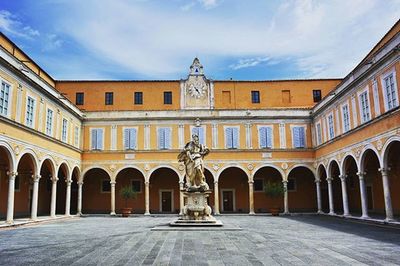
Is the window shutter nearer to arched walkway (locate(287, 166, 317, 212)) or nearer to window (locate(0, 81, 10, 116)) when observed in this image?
arched walkway (locate(287, 166, 317, 212))

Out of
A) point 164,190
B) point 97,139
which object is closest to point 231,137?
point 164,190

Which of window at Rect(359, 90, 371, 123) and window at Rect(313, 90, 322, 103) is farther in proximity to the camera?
window at Rect(313, 90, 322, 103)

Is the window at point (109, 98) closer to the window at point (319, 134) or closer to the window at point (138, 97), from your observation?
the window at point (138, 97)

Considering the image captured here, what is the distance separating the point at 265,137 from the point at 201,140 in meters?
5.44

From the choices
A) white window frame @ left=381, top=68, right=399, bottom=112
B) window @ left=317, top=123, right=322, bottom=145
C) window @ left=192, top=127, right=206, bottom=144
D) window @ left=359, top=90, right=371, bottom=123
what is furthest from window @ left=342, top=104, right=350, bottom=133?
window @ left=192, top=127, right=206, bottom=144

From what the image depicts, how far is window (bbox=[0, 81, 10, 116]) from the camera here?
1880cm

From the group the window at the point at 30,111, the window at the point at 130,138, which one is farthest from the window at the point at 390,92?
the window at the point at 30,111

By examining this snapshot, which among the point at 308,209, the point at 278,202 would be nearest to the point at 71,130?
the point at 278,202

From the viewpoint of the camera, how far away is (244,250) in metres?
10.3

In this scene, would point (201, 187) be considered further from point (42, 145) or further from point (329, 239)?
point (42, 145)

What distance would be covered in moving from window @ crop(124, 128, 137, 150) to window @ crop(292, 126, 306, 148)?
1348 cm

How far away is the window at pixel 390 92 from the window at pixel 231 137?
13961 millimetres

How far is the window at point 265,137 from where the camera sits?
3100 cm

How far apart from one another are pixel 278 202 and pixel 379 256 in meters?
23.7
